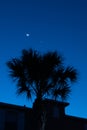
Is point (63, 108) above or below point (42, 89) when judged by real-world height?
above

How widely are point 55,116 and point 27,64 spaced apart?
34.0 ft

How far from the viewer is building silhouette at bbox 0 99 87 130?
25.5 meters

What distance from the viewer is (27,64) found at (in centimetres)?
2027

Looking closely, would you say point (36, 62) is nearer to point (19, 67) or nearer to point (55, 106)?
point (19, 67)

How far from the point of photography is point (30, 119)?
2673cm

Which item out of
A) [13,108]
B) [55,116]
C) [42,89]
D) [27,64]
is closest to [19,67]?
[27,64]

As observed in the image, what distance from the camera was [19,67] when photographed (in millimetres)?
20234

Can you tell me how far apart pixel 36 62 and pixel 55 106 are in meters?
10.4

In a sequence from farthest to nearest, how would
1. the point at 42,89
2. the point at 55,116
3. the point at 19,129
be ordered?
1. the point at 55,116
2. the point at 19,129
3. the point at 42,89

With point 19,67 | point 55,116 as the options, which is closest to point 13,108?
point 55,116

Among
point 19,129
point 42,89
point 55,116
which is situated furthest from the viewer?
point 55,116

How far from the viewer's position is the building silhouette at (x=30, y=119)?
25.5 meters

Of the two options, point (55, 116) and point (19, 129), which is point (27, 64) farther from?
point (55, 116)

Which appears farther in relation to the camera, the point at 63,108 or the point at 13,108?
the point at 63,108
